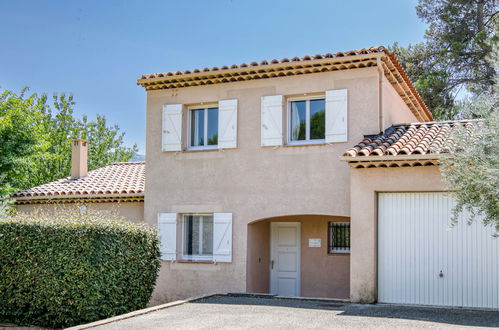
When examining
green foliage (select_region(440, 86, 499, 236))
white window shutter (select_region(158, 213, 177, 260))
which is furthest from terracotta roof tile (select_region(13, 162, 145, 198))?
green foliage (select_region(440, 86, 499, 236))

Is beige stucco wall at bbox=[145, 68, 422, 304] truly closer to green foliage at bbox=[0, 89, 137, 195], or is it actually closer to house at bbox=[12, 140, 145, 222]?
house at bbox=[12, 140, 145, 222]

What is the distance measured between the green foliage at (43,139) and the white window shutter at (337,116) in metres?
10.1

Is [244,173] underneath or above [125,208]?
above

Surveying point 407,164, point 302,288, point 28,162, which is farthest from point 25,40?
point 407,164

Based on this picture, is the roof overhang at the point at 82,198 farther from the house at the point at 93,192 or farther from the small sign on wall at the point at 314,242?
the small sign on wall at the point at 314,242

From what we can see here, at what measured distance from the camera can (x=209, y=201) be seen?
1546 centimetres

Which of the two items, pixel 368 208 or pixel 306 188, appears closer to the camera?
pixel 368 208

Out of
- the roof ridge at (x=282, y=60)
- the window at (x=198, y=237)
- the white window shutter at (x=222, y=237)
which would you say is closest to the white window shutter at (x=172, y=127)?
the roof ridge at (x=282, y=60)

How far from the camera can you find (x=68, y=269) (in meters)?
11.7

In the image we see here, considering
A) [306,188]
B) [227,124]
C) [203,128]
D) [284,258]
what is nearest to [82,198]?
[203,128]

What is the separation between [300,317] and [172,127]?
723cm

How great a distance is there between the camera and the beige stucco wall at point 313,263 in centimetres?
1577

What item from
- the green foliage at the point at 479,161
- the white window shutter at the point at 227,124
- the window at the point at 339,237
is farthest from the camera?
the window at the point at 339,237

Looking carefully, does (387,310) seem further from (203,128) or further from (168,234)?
(203,128)
